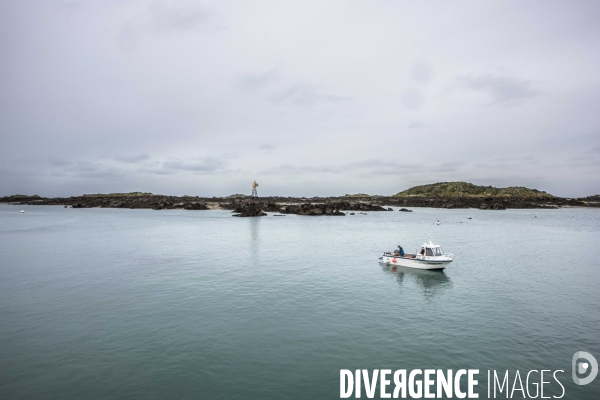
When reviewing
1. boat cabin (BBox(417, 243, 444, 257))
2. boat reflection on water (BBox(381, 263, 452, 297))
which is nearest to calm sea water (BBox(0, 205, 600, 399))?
boat reflection on water (BBox(381, 263, 452, 297))

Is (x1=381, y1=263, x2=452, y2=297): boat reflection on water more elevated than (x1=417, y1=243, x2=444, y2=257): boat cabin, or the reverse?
(x1=417, y1=243, x2=444, y2=257): boat cabin

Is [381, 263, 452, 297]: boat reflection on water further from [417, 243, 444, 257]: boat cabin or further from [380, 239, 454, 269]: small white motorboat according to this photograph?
[417, 243, 444, 257]: boat cabin

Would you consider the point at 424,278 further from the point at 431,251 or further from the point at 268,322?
the point at 268,322

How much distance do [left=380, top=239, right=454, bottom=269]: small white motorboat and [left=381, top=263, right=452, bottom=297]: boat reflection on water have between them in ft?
1.97

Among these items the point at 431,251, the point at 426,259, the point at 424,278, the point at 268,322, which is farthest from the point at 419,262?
the point at 268,322

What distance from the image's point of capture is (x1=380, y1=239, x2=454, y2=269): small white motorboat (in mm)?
33159

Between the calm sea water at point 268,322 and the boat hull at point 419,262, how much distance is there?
4.38ft

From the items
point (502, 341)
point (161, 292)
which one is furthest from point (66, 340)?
point (502, 341)

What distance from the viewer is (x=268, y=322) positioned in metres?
19.3

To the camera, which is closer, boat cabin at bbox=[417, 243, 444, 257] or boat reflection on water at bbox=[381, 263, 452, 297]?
boat reflection on water at bbox=[381, 263, 452, 297]

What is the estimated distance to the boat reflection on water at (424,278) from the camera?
1103 inches

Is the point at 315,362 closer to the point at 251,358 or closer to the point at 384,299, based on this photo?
the point at 251,358

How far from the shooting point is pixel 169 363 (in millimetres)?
14469

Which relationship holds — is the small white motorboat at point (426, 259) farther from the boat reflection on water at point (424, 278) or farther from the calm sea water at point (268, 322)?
the calm sea water at point (268, 322)
